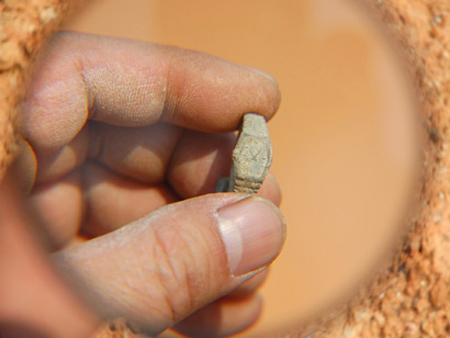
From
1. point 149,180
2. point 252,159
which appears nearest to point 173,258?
point 252,159

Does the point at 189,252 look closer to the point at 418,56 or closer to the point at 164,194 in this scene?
the point at 164,194

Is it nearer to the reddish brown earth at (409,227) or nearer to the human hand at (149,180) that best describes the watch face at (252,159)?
the human hand at (149,180)

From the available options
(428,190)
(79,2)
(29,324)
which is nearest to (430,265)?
(428,190)

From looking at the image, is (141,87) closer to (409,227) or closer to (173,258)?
(173,258)

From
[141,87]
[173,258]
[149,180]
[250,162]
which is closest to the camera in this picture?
[173,258]

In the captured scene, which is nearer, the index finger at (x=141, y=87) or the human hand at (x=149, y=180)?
the human hand at (x=149, y=180)

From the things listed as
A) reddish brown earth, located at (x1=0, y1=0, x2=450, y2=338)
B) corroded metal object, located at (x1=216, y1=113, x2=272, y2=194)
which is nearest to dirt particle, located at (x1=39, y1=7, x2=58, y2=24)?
reddish brown earth, located at (x1=0, y1=0, x2=450, y2=338)

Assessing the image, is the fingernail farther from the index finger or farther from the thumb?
the index finger

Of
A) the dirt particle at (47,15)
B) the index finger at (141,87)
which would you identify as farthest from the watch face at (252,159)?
the dirt particle at (47,15)
